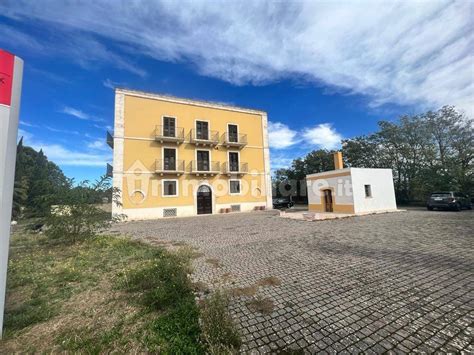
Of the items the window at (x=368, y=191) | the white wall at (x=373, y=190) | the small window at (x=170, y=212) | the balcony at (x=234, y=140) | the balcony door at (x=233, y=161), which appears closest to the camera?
the white wall at (x=373, y=190)

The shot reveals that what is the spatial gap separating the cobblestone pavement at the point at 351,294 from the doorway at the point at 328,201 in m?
10.2

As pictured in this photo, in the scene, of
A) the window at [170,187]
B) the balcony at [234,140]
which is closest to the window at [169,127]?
the window at [170,187]

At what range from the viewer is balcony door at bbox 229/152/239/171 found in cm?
2100

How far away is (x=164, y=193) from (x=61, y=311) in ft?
49.8

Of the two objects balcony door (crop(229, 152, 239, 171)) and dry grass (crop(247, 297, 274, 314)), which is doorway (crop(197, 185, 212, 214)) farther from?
dry grass (crop(247, 297, 274, 314))

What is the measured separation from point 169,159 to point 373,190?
16.3 m

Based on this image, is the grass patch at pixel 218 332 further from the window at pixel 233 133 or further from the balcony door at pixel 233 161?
the window at pixel 233 133

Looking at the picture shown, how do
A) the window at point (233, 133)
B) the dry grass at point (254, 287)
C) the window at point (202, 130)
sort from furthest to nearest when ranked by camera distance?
the window at point (233, 133) < the window at point (202, 130) < the dry grass at point (254, 287)

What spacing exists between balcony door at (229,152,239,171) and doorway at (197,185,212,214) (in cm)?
321

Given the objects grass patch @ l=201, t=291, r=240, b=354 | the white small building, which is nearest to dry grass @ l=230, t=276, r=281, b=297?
grass patch @ l=201, t=291, r=240, b=354

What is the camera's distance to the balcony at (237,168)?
20.5 m

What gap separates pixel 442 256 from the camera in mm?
4785

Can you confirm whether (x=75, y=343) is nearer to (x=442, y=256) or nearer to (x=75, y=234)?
(x=75, y=234)

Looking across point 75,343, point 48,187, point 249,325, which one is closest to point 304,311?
point 249,325
